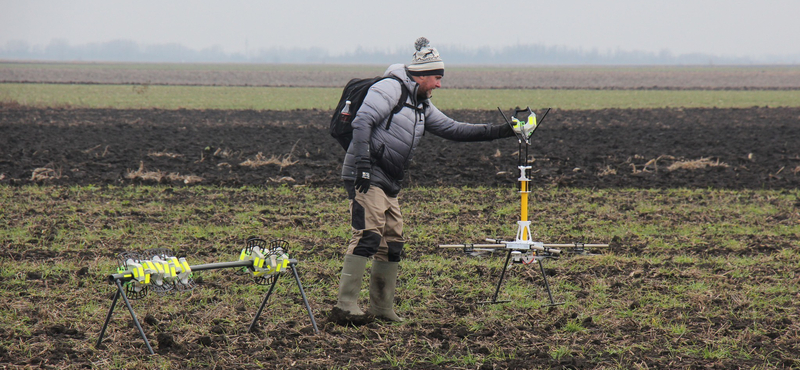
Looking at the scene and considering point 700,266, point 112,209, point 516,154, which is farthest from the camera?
point 516,154

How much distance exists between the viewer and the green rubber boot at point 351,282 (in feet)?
17.7

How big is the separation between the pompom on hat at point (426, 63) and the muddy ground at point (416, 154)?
7.37 meters

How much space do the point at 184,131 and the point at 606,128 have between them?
1272cm

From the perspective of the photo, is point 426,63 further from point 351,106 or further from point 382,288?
point 382,288

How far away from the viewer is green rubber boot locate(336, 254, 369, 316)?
213 inches

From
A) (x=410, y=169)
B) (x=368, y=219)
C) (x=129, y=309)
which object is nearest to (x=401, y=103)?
(x=368, y=219)

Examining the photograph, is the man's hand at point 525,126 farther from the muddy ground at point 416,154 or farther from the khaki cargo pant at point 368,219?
the muddy ground at point 416,154

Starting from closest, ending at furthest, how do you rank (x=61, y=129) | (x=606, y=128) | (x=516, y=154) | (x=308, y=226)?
1. (x=308, y=226)
2. (x=516, y=154)
3. (x=61, y=129)
4. (x=606, y=128)

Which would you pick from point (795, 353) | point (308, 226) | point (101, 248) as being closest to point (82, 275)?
point (101, 248)

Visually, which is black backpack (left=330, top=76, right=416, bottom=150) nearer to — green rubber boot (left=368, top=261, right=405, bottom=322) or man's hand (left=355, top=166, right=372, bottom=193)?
man's hand (left=355, top=166, right=372, bottom=193)

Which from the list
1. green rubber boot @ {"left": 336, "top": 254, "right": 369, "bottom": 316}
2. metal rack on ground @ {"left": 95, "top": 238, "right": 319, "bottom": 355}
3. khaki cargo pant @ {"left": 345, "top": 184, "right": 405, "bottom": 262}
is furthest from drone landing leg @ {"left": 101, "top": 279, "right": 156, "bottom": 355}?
khaki cargo pant @ {"left": 345, "top": 184, "right": 405, "bottom": 262}

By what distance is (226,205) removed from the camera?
35.3 feet

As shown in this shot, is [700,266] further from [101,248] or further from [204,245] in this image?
[101,248]

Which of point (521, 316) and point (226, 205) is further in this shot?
point (226, 205)
